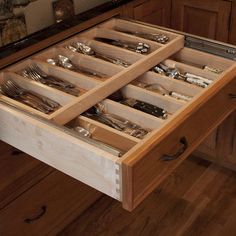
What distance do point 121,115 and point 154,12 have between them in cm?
70

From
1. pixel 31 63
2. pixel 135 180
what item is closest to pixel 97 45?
pixel 31 63

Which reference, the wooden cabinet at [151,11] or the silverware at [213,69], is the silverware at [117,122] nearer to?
the silverware at [213,69]

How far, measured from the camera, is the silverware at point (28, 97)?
44.4 inches

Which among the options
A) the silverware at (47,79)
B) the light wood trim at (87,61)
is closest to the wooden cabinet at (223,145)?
the light wood trim at (87,61)

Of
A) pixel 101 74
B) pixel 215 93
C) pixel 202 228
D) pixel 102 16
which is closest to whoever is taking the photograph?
pixel 215 93

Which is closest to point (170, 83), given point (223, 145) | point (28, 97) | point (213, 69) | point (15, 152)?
point (213, 69)

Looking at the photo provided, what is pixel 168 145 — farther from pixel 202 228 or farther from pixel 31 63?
pixel 202 228

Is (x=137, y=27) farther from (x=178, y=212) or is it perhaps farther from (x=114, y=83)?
(x=178, y=212)

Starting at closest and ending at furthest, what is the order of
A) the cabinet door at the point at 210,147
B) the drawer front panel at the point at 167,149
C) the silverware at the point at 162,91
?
1. the drawer front panel at the point at 167,149
2. the silverware at the point at 162,91
3. the cabinet door at the point at 210,147

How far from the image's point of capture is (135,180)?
90cm

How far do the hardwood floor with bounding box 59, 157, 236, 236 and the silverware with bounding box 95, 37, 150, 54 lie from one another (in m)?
0.71

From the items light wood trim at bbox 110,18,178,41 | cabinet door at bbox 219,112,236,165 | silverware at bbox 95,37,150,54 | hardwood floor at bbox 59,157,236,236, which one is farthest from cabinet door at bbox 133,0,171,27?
hardwood floor at bbox 59,157,236,236

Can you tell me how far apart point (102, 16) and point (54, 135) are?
0.67 metres

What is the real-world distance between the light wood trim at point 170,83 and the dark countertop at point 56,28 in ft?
0.99
